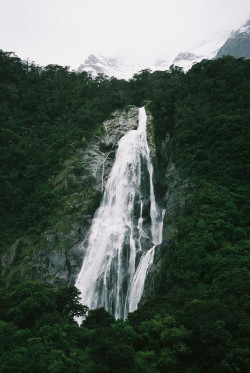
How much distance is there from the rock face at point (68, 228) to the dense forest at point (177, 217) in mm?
1277

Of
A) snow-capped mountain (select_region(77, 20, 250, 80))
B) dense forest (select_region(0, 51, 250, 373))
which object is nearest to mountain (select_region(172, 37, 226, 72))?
snow-capped mountain (select_region(77, 20, 250, 80))

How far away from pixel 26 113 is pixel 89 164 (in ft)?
48.0

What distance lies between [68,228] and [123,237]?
564cm

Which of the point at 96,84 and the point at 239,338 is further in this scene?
the point at 96,84

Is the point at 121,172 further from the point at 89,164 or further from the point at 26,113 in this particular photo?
the point at 26,113

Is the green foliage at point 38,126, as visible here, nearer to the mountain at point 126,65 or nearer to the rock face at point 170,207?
the rock face at point 170,207

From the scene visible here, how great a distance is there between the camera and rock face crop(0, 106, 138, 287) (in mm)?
30312

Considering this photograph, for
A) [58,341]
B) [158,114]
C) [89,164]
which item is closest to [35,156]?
[89,164]

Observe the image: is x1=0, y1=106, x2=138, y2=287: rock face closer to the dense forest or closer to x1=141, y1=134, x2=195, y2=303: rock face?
the dense forest

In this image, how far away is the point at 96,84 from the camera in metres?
53.6

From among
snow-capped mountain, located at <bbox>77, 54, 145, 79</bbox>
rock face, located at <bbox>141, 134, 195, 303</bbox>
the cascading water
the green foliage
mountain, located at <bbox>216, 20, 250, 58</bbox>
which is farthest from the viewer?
snow-capped mountain, located at <bbox>77, 54, 145, 79</bbox>

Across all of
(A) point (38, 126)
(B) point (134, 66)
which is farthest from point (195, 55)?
(A) point (38, 126)

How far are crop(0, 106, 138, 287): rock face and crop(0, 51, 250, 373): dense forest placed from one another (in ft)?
4.19

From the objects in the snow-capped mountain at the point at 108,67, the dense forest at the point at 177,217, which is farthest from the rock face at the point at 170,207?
the snow-capped mountain at the point at 108,67
